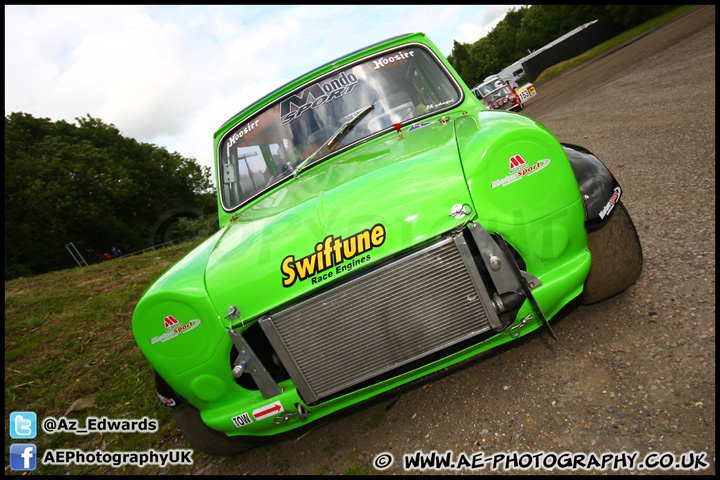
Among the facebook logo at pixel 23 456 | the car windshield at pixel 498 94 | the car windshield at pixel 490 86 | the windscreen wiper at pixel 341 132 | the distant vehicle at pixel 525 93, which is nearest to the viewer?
the windscreen wiper at pixel 341 132

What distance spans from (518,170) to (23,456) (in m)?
4.17

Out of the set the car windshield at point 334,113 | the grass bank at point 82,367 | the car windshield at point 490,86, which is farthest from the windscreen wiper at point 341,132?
the car windshield at point 490,86

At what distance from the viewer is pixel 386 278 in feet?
6.12

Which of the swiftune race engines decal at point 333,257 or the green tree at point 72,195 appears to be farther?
the green tree at point 72,195

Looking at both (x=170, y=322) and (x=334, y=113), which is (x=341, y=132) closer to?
(x=334, y=113)

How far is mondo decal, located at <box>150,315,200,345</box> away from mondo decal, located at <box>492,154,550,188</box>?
1.58 metres

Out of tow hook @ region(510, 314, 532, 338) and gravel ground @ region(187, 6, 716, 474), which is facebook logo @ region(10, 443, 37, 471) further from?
tow hook @ region(510, 314, 532, 338)

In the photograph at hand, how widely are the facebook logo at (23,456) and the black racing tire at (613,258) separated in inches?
160

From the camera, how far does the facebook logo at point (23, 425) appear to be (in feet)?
12.2

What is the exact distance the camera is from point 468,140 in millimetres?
2152

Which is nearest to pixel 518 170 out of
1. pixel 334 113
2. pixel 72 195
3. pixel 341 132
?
pixel 341 132

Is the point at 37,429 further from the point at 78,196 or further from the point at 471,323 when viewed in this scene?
the point at 78,196

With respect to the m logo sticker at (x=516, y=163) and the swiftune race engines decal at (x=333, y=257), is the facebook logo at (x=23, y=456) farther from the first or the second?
the m logo sticker at (x=516, y=163)

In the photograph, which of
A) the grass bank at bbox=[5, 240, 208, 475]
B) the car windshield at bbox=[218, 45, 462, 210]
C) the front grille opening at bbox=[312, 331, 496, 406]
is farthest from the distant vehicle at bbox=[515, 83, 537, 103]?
the front grille opening at bbox=[312, 331, 496, 406]
